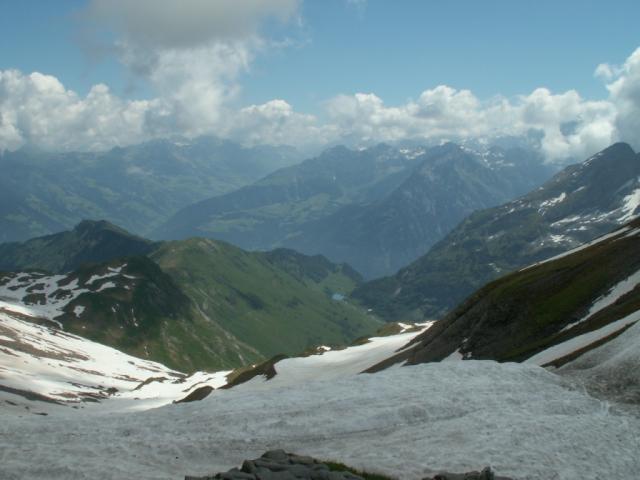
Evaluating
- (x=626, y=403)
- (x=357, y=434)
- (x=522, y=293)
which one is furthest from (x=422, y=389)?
(x=522, y=293)

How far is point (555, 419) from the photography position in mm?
30312

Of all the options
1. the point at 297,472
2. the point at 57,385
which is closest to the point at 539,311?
the point at 297,472

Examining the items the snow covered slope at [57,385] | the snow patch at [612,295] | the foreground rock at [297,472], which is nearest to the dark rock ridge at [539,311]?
the snow patch at [612,295]

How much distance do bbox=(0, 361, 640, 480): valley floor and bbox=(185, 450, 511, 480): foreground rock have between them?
4.69 feet

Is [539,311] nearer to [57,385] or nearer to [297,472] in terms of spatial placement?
[297,472]

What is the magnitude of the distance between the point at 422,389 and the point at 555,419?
9.07 meters

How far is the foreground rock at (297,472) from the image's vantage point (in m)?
22.6

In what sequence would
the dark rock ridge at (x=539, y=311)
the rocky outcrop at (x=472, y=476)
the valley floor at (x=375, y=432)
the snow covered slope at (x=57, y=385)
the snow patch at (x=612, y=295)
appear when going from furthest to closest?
the snow covered slope at (x=57, y=385) < the snow patch at (x=612, y=295) < the dark rock ridge at (x=539, y=311) < the valley floor at (x=375, y=432) < the rocky outcrop at (x=472, y=476)

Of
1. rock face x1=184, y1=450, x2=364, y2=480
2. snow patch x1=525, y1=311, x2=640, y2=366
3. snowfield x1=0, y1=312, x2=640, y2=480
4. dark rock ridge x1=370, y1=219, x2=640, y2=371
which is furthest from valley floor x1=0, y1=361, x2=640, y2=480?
dark rock ridge x1=370, y1=219, x2=640, y2=371

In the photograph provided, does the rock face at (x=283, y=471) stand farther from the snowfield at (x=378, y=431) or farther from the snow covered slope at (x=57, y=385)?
the snow covered slope at (x=57, y=385)

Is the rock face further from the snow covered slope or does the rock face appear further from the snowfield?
the snow covered slope

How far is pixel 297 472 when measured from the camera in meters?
23.3

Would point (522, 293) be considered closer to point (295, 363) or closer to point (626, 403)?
point (626, 403)

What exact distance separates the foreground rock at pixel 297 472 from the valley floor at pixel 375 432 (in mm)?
1430
